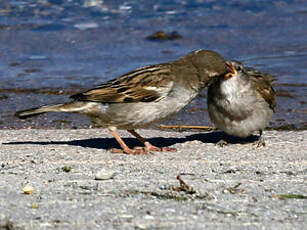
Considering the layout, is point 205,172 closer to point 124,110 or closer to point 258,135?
point 124,110

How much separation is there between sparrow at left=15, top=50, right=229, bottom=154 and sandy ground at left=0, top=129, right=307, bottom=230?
0.37 m

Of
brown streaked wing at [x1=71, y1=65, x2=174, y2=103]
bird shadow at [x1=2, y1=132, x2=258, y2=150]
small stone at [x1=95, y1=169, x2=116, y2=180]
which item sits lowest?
bird shadow at [x1=2, y1=132, x2=258, y2=150]

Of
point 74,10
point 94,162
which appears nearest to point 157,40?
point 74,10

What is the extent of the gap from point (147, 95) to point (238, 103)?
0.97 meters

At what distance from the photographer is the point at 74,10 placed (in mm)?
18750

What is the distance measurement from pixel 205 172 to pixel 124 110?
1.55 m

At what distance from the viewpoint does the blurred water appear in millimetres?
13133

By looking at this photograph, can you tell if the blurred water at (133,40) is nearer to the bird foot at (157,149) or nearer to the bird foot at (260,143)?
the bird foot at (260,143)

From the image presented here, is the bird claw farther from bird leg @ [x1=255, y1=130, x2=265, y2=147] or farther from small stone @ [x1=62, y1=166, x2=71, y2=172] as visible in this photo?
small stone @ [x1=62, y1=166, x2=71, y2=172]

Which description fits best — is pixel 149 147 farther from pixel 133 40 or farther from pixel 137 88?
pixel 133 40

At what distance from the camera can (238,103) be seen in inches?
355

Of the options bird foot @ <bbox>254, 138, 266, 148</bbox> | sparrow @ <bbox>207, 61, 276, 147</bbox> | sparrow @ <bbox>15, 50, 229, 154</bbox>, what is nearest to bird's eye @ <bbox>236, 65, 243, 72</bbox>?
sparrow @ <bbox>207, 61, 276, 147</bbox>

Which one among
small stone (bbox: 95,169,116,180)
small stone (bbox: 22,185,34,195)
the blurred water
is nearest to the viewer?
small stone (bbox: 22,185,34,195)

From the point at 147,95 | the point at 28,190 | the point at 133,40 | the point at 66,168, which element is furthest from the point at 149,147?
the point at 133,40
